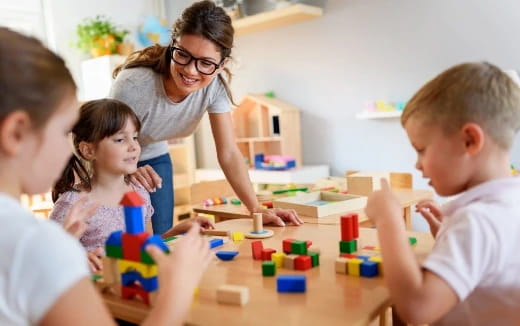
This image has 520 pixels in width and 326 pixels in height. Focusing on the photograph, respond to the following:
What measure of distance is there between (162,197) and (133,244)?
3.50 ft

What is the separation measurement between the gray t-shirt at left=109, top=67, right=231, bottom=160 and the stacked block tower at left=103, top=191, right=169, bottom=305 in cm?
85

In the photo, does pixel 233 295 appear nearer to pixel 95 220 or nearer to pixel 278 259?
pixel 278 259

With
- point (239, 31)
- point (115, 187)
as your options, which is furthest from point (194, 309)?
point (239, 31)

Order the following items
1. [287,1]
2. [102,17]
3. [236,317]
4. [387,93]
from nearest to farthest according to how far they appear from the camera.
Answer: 1. [236,317]
2. [387,93]
3. [287,1]
4. [102,17]

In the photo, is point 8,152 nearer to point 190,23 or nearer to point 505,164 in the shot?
point 505,164

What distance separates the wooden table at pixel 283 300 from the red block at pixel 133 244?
92mm

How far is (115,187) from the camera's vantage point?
156cm

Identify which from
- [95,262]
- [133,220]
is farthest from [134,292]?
[95,262]

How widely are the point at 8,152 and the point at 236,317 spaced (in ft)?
1.42

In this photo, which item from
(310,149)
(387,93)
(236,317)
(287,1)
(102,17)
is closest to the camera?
(236,317)

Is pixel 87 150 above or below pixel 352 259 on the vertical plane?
above

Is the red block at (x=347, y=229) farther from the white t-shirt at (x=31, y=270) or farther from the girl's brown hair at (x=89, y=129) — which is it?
the girl's brown hair at (x=89, y=129)

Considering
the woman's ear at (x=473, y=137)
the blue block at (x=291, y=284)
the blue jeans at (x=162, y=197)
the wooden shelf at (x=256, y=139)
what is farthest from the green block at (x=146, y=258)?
the wooden shelf at (x=256, y=139)

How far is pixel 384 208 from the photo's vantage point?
895 mm
